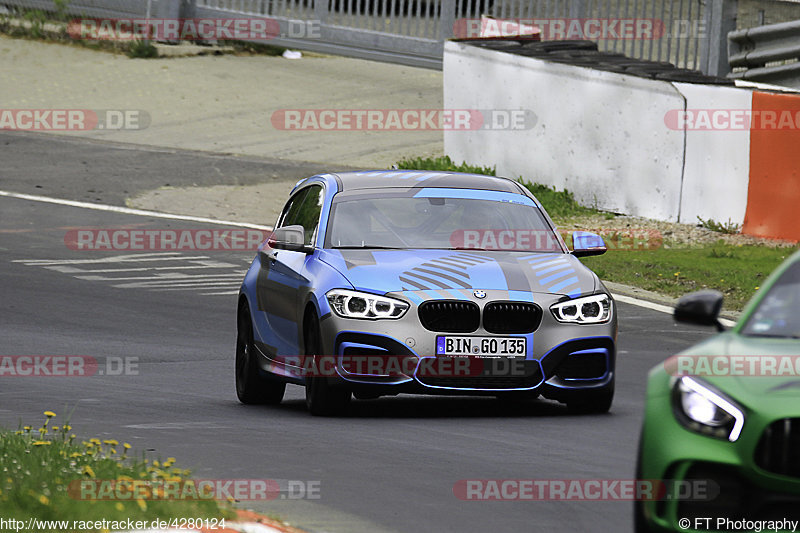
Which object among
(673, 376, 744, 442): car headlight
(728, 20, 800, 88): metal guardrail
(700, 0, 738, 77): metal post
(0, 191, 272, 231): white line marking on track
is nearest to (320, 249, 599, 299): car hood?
(673, 376, 744, 442): car headlight

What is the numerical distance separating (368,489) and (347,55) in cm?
2437

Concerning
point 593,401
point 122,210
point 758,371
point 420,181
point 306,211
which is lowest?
point 122,210

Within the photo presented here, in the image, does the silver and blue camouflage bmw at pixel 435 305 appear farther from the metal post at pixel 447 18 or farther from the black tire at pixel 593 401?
the metal post at pixel 447 18

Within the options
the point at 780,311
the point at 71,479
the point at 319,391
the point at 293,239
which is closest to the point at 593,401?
the point at 319,391

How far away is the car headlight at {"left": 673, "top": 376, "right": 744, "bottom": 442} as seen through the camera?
222 inches

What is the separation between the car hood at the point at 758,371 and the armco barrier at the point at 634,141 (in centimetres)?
1243

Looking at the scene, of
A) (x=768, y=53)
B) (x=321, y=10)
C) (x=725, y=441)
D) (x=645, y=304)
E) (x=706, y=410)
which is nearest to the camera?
(x=725, y=441)

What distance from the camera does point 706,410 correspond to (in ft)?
18.9

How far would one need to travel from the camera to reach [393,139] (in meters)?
28.3

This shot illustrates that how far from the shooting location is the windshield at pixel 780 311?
20.5 feet

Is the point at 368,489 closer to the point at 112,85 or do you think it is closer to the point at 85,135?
the point at 85,135

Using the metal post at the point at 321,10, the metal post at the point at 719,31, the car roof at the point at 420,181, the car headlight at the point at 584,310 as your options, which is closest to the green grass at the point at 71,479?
the car headlight at the point at 584,310

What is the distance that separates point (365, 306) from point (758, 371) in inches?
167

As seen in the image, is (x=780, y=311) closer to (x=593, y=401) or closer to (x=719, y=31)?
(x=593, y=401)
